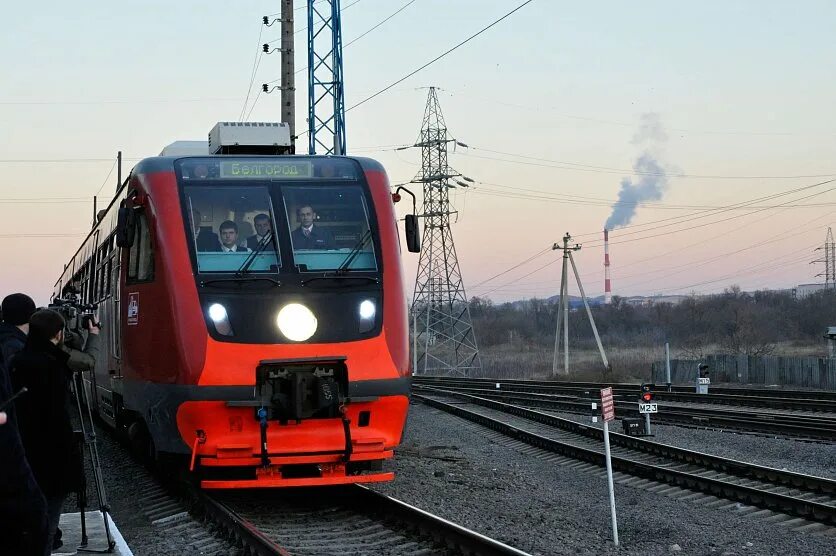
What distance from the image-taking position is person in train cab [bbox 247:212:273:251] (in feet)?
31.7

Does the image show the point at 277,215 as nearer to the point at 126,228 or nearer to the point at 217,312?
the point at 217,312

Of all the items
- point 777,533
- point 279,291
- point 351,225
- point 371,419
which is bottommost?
point 777,533

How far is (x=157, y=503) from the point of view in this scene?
1020 cm

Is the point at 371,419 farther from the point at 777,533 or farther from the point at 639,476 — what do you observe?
the point at 639,476

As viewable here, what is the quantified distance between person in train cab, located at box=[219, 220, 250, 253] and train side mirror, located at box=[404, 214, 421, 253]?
178 cm

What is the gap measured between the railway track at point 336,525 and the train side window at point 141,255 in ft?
7.17

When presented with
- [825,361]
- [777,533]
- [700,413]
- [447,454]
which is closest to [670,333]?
[825,361]

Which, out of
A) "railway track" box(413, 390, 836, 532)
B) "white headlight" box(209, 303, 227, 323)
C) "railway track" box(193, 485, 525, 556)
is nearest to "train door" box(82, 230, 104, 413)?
"railway track" box(193, 485, 525, 556)

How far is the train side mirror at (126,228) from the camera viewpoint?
9791 mm

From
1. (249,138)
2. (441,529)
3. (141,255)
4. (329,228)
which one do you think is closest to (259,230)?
(329,228)

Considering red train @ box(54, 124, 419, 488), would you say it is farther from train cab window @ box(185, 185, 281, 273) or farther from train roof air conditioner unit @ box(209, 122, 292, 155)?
train roof air conditioner unit @ box(209, 122, 292, 155)

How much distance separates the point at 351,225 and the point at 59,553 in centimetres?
419

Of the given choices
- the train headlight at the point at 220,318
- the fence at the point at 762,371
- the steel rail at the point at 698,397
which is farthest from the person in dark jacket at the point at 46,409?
the fence at the point at 762,371

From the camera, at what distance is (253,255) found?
31.4 ft
